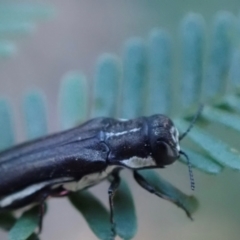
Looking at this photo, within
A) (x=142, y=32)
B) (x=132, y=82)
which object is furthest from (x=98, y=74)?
(x=142, y=32)

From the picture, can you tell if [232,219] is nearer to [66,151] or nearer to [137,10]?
[66,151]

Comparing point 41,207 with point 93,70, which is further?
point 93,70

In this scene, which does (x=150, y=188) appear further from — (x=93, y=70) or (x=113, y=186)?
(x=93, y=70)

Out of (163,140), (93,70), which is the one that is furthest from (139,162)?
(93,70)

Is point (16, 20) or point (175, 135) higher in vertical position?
point (16, 20)

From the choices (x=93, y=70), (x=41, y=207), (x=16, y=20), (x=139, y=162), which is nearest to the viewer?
(x=41, y=207)

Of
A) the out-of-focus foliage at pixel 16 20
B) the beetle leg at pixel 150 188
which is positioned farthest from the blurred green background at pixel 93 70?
the out-of-focus foliage at pixel 16 20
